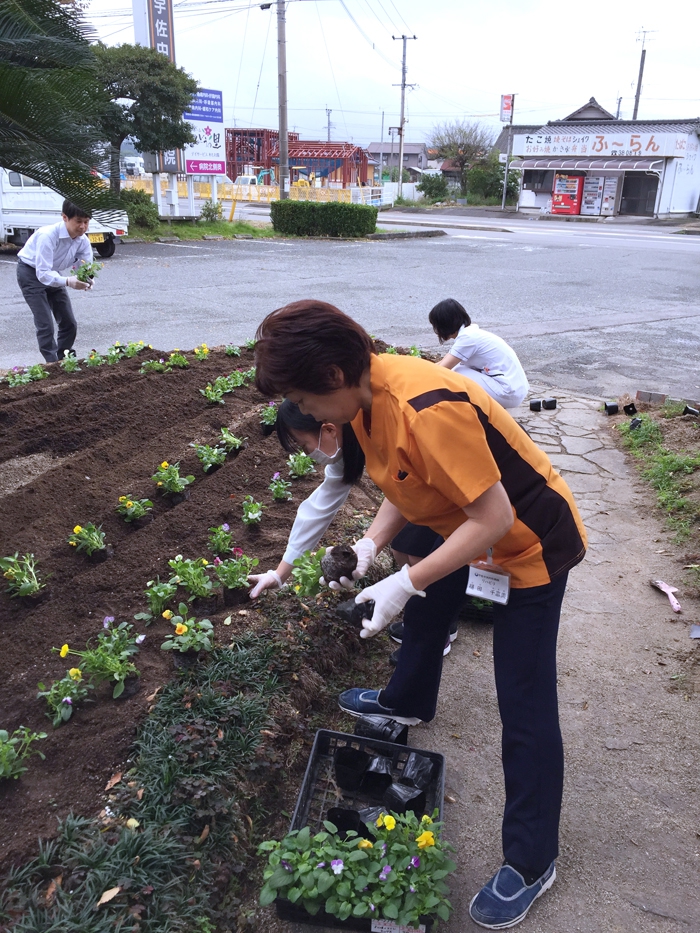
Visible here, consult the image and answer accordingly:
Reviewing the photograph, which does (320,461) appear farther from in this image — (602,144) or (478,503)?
(602,144)

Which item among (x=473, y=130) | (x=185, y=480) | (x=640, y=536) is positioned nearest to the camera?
(x=185, y=480)

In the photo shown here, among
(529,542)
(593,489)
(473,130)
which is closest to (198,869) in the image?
(529,542)

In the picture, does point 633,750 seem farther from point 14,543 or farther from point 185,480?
point 14,543

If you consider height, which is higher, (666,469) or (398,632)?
(666,469)

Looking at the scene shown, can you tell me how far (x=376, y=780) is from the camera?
7.67 ft

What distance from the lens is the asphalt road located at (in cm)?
820

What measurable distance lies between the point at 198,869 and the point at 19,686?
3.27 feet

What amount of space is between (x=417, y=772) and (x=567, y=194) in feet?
141

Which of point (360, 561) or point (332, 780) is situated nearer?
point (360, 561)

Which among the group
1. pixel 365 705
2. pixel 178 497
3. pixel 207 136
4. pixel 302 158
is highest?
pixel 302 158

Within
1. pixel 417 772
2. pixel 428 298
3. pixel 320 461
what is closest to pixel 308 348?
pixel 320 461

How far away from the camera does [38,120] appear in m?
3.18

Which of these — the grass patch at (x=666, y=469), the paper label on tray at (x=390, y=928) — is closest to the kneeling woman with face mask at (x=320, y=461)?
the paper label on tray at (x=390, y=928)

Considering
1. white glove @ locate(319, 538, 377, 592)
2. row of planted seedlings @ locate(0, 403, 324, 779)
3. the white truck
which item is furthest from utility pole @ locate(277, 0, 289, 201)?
white glove @ locate(319, 538, 377, 592)
